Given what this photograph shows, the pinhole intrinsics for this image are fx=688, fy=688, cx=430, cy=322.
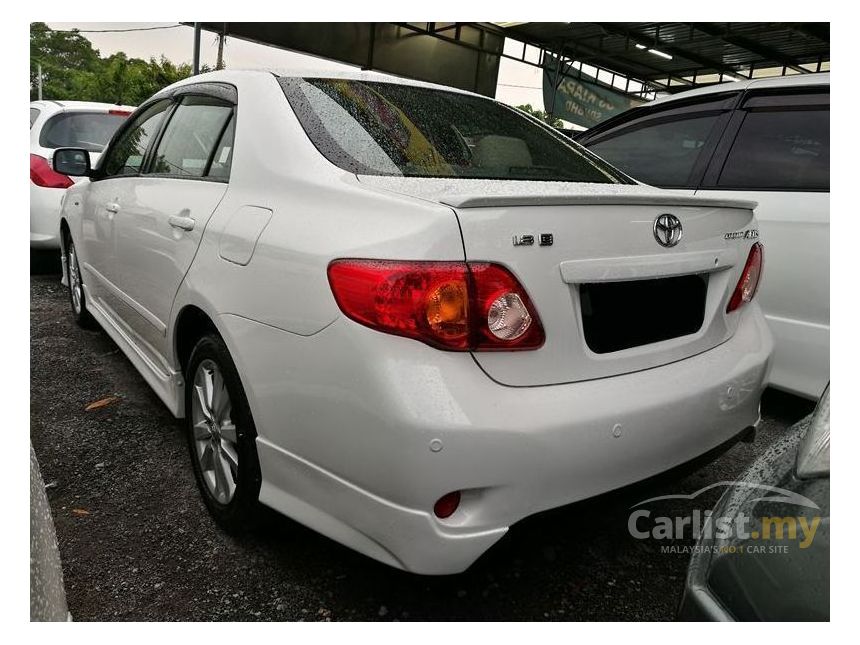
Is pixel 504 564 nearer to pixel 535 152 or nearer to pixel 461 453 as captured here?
pixel 461 453

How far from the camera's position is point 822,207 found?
290 cm

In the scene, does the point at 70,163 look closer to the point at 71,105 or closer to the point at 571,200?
the point at 71,105

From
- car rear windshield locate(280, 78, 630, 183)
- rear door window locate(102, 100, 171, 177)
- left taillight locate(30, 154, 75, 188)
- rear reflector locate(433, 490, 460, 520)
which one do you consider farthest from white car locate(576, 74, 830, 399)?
left taillight locate(30, 154, 75, 188)

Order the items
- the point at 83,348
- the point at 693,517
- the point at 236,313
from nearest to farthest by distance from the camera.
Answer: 1. the point at 236,313
2. the point at 693,517
3. the point at 83,348

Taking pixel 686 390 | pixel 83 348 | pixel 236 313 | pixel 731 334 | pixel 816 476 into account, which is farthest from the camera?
pixel 83 348

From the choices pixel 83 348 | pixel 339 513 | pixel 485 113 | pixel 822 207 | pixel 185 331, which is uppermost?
pixel 485 113

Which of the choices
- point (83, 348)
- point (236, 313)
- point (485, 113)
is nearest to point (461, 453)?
point (236, 313)

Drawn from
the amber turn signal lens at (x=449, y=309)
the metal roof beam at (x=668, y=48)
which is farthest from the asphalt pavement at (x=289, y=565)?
the metal roof beam at (x=668, y=48)

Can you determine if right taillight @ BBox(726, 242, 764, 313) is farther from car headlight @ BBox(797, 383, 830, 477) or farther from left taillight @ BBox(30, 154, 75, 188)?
left taillight @ BBox(30, 154, 75, 188)

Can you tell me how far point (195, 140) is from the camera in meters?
2.54

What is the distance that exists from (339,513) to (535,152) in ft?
4.57

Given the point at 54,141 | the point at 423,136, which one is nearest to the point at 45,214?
the point at 54,141

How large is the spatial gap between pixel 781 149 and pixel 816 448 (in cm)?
236

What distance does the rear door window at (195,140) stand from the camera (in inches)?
91.4
